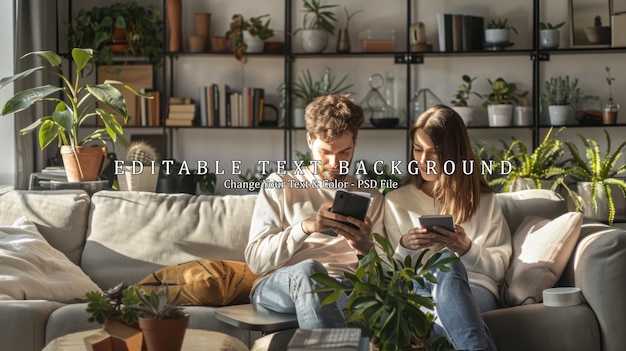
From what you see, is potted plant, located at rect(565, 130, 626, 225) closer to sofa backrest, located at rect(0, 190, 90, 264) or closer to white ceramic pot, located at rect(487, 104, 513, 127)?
white ceramic pot, located at rect(487, 104, 513, 127)

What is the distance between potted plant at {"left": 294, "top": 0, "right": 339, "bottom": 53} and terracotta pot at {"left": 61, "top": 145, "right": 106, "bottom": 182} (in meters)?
2.35

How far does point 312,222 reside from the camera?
2785 mm

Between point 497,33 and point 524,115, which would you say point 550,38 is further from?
point 524,115

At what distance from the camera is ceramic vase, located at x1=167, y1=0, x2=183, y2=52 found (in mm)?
5852

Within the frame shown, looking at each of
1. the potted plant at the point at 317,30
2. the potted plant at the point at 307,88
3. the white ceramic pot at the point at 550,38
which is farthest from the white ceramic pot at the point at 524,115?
the potted plant at the point at 317,30

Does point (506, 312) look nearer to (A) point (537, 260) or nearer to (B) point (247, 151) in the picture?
(A) point (537, 260)

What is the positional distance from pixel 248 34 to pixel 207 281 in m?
3.14

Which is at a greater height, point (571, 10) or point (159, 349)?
point (571, 10)

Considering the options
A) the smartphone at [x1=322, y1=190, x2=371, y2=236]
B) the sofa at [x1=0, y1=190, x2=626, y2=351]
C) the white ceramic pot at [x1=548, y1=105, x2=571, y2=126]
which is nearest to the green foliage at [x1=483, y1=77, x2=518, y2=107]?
the white ceramic pot at [x1=548, y1=105, x2=571, y2=126]

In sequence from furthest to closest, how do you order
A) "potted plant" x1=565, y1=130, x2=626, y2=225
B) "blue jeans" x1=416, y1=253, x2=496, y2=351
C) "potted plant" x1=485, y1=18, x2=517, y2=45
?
"potted plant" x1=485, y1=18, x2=517, y2=45, "potted plant" x1=565, y1=130, x2=626, y2=225, "blue jeans" x1=416, y1=253, x2=496, y2=351

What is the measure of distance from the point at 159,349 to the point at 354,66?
413cm

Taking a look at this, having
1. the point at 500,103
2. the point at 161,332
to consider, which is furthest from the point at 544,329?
the point at 500,103

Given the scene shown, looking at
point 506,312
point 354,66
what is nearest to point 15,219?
point 506,312

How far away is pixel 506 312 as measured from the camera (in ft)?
9.27
